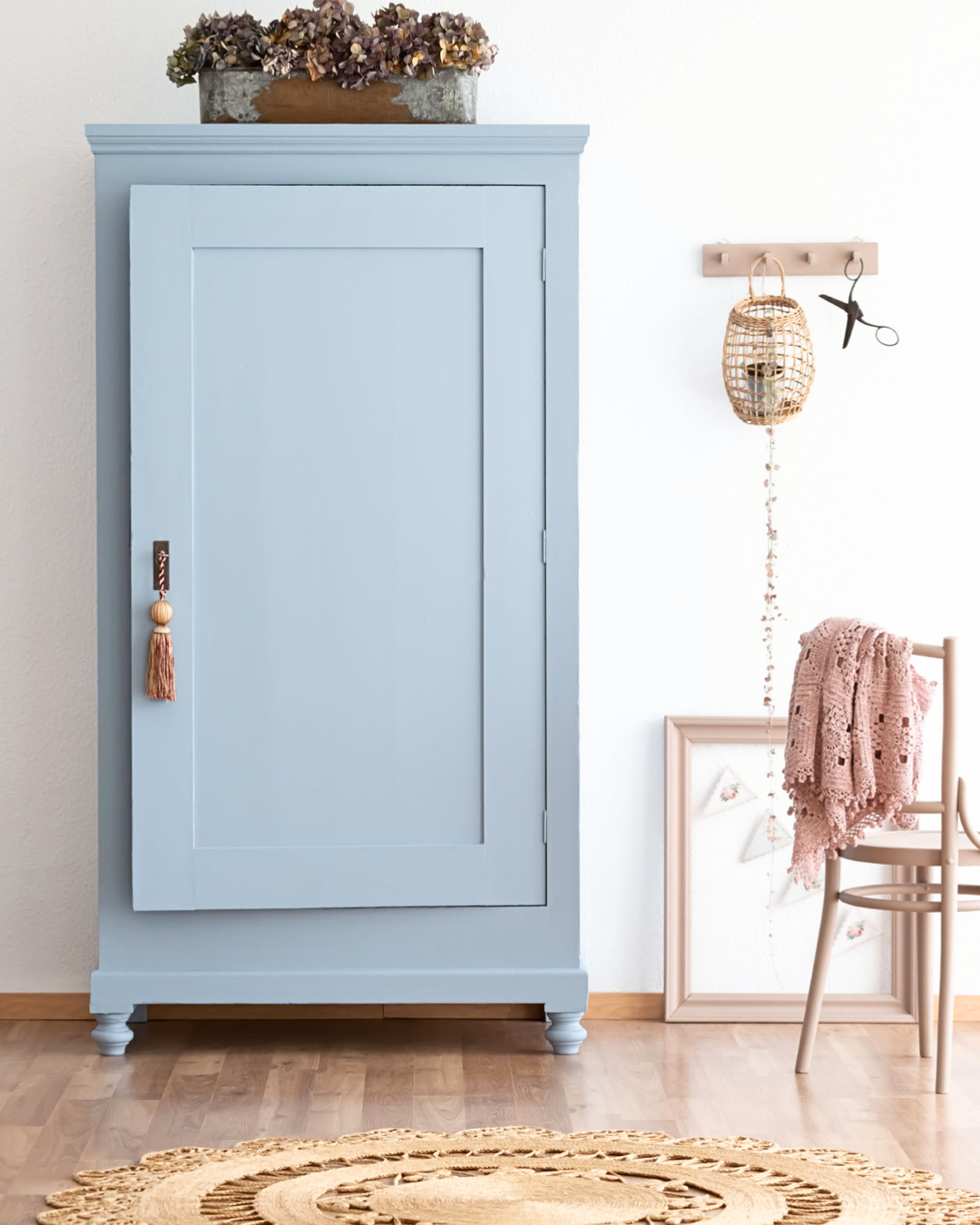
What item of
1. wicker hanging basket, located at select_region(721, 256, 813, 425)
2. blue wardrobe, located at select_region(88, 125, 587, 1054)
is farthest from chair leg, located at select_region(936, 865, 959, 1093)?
wicker hanging basket, located at select_region(721, 256, 813, 425)

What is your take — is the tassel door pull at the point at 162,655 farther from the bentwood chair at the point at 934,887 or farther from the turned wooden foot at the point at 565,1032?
the bentwood chair at the point at 934,887

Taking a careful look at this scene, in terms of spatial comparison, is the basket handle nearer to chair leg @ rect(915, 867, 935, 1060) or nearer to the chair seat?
the chair seat

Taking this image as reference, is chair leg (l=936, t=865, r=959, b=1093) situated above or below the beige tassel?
below

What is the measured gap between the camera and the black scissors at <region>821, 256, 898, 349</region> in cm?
308

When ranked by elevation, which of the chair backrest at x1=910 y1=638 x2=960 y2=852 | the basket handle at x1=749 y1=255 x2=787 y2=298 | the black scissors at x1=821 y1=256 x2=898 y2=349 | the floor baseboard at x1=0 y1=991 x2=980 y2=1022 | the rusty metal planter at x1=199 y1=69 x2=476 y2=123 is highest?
the rusty metal planter at x1=199 y1=69 x2=476 y2=123

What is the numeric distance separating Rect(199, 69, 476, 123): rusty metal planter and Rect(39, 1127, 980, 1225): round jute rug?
1.93 m

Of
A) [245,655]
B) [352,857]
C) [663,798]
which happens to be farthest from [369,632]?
[663,798]

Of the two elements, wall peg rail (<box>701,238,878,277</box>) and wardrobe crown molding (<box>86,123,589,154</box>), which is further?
wall peg rail (<box>701,238,878,277</box>)

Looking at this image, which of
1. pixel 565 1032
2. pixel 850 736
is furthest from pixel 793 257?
pixel 565 1032

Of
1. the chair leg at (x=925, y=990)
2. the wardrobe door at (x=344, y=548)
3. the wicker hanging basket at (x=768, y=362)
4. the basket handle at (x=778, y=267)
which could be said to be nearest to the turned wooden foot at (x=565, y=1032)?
the wardrobe door at (x=344, y=548)

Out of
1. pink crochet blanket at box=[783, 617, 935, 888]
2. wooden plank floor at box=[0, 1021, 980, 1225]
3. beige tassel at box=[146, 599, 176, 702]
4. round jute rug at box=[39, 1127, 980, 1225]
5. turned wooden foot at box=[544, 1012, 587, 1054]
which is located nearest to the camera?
round jute rug at box=[39, 1127, 980, 1225]

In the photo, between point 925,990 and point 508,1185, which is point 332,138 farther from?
point 925,990

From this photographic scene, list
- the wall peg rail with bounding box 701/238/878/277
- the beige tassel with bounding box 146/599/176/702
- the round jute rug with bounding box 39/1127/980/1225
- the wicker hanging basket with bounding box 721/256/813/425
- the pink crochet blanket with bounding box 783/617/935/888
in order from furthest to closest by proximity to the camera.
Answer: the wall peg rail with bounding box 701/238/878/277 → the wicker hanging basket with bounding box 721/256/813/425 → the beige tassel with bounding box 146/599/176/702 → the pink crochet blanket with bounding box 783/617/935/888 → the round jute rug with bounding box 39/1127/980/1225

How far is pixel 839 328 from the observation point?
3.17m
